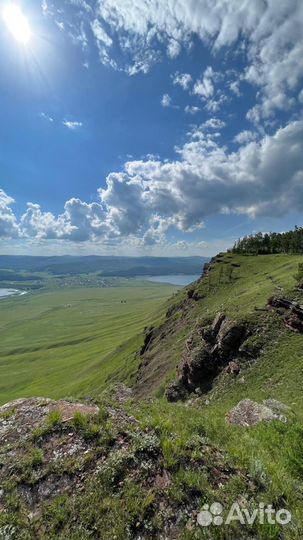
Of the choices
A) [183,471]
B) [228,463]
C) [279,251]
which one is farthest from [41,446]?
[279,251]

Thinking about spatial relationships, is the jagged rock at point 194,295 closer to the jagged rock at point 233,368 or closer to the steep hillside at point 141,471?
the jagged rock at point 233,368

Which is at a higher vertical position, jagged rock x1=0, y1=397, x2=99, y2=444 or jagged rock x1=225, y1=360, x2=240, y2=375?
jagged rock x1=0, y1=397, x2=99, y2=444

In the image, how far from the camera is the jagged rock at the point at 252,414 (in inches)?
567

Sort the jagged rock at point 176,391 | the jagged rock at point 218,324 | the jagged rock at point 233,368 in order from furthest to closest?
the jagged rock at point 218,324
the jagged rock at point 176,391
the jagged rock at point 233,368

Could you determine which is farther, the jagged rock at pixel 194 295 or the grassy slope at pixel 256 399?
the jagged rock at pixel 194 295

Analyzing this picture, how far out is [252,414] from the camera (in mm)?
15133

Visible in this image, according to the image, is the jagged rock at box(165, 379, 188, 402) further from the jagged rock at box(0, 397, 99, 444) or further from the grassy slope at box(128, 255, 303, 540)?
the jagged rock at box(0, 397, 99, 444)

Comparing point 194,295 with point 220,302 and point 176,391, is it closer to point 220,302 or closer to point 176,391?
point 220,302

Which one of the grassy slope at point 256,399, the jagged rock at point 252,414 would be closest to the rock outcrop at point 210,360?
the grassy slope at point 256,399

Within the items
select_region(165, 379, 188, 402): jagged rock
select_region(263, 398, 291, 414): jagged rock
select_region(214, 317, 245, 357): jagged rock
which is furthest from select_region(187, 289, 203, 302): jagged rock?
select_region(263, 398, 291, 414): jagged rock

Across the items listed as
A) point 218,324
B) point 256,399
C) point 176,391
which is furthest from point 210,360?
point 256,399

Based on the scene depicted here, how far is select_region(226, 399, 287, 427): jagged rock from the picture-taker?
14.4m

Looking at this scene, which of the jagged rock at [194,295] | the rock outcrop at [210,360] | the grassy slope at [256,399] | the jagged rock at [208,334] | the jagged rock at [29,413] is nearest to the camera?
the grassy slope at [256,399]

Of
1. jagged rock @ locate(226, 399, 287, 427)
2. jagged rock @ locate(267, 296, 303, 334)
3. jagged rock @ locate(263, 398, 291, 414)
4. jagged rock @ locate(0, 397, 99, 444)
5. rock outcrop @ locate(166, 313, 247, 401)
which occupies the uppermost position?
jagged rock @ locate(267, 296, 303, 334)
